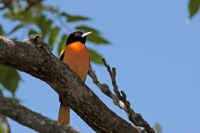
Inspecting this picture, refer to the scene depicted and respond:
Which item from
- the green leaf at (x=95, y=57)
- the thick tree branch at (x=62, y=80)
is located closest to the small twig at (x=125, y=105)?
the thick tree branch at (x=62, y=80)

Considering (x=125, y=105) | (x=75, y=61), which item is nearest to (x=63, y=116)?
(x=75, y=61)

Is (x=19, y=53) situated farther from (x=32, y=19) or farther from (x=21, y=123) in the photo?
(x=32, y=19)

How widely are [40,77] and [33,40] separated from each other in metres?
0.23

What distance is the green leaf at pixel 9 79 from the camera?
4.39 metres

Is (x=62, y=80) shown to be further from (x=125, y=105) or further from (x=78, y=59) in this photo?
(x=78, y=59)

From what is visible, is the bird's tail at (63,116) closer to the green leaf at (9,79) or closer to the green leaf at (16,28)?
the green leaf at (9,79)

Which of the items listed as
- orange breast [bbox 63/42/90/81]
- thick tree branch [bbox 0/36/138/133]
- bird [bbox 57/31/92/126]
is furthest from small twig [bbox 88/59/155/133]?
orange breast [bbox 63/42/90/81]

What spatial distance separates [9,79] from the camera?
4.42 m

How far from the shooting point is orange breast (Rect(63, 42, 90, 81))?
16.8ft

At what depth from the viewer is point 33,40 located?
3.13m

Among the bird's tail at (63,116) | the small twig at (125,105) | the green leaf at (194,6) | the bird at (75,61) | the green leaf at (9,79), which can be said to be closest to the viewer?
the small twig at (125,105)

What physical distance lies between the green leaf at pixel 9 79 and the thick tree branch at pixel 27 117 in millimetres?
150

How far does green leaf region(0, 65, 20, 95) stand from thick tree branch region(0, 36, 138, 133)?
117cm

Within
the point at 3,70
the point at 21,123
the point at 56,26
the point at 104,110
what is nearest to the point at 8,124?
the point at 21,123
